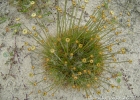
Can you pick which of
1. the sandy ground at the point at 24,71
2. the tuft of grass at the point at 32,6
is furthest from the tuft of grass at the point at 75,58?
the tuft of grass at the point at 32,6

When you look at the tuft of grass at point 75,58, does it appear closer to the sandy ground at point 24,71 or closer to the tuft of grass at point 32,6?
the sandy ground at point 24,71

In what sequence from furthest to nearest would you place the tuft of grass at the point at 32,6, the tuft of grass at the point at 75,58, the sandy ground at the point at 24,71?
the tuft of grass at the point at 32,6 → the sandy ground at the point at 24,71 → the tuft of grass at the point at 75,58

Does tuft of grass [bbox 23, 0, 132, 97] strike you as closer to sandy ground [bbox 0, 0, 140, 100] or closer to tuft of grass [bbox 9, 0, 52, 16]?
sandy ground [bbox 0, 0, 140, 100]

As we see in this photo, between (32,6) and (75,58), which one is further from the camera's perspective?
(32,6)

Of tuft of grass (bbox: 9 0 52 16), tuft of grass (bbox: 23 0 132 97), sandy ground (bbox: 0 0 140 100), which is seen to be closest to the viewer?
tuft of grass (bbox: 23 0 132 97)

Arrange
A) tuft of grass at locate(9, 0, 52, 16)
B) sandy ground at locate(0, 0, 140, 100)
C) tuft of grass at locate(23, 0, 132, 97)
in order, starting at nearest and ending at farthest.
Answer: tuft of grass at locate(23, 0, 132, 97)
sandy ground at locate(0, 0, 140, 100)
tuft of grass at locate(9, 0, 52, 16)

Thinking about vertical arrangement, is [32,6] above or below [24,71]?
above

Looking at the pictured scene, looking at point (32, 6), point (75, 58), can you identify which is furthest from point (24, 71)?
point (32, 6)

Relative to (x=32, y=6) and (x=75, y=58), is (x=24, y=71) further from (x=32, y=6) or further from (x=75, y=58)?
(x=32, y=6)

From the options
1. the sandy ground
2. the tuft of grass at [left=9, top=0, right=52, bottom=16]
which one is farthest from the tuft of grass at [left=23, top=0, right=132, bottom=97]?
the tuft of grass at [left=9, top=0, right=52, bottom=16]
